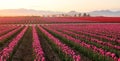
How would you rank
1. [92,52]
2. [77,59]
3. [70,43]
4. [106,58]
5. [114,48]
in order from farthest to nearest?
[70,43] < [114,48] < [92,52] < [106,58] < [77,59]

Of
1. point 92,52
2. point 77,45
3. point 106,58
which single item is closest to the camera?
point 106,58

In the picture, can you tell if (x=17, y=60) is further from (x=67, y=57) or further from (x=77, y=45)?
(x=77, y=45)

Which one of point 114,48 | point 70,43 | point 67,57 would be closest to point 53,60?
point 67,57

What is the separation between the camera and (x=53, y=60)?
14.1m

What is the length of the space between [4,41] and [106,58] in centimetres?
1279

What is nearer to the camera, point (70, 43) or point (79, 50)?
point (79, 50)

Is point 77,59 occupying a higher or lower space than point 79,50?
higher

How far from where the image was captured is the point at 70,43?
69.5 feet

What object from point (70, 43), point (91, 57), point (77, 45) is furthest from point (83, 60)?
point (70, 43)

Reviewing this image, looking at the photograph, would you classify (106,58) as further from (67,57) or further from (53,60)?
(53,60)

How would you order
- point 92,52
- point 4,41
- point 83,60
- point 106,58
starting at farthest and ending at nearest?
point 4,41 → point 92,52 → point 83,60 → point 106,58

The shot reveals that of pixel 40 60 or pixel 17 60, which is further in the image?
pixel 17 60

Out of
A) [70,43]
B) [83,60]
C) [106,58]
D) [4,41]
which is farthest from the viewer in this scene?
[4,41]

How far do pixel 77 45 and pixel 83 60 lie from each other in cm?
490
